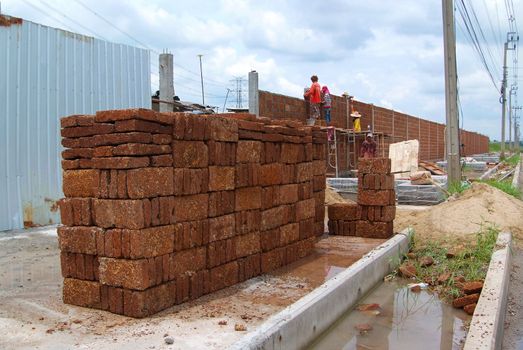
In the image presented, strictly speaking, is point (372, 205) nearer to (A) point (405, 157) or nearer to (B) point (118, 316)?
(B) point (118, 316)

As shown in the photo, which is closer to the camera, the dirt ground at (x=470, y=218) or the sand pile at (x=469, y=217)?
the dirt ground at (x=470, y=218)

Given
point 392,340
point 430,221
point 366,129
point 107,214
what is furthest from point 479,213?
point 366,129

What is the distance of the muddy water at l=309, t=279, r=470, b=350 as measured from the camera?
5.07 meters

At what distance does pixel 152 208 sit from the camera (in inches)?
183

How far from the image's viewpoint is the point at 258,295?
555 cm

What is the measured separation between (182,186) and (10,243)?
13.1ft

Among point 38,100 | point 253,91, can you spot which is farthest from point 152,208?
point 253,91

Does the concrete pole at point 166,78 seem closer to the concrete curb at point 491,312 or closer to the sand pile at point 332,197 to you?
the sand pile at point 332,197

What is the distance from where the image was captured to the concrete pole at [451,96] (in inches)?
550

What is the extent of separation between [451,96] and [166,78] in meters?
7.92

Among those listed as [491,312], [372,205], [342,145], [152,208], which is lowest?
[491,312]

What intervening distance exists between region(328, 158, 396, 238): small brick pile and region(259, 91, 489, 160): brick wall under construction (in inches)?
188

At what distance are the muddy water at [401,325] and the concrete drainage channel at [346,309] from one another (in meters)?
0.14

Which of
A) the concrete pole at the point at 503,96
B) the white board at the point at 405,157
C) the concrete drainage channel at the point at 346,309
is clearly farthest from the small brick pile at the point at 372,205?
the concrete pole at the point at 503,96
